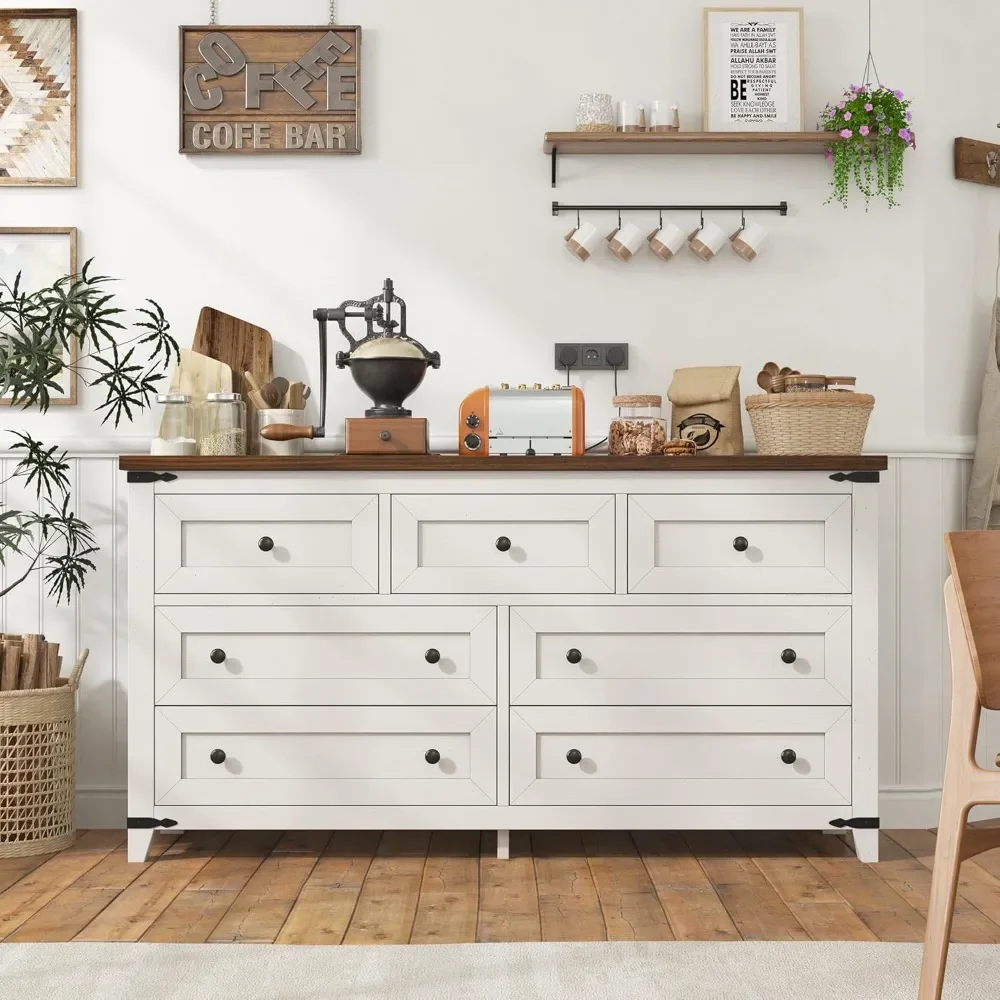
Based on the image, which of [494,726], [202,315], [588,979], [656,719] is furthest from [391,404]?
[588,979]

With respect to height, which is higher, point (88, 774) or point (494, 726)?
point (494, 726)

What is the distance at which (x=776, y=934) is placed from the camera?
2068 mm

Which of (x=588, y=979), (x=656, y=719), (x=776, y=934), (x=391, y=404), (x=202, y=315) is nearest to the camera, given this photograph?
(x=588, y=979)

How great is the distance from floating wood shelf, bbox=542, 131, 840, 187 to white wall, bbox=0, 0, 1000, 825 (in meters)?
0.04

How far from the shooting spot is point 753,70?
2943 millimetres

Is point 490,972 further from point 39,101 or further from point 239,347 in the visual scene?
point 39,101

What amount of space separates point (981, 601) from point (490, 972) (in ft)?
3.53

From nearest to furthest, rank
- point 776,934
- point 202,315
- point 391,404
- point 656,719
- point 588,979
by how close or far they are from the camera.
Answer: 1. point 588,979
2. point 776,934
3. point 656,719
4. point 391,404
5. point 202,315

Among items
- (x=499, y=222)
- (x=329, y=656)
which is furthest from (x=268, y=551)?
(x=499, y=222)

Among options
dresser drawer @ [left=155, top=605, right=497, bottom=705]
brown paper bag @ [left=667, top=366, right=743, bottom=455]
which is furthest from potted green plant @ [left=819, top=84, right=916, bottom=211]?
dresser drawer @ [left=155, top=605, right=497, bottom=705]

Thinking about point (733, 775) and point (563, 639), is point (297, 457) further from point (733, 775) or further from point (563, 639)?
point (733, 775)

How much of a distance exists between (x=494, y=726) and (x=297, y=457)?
2.61 ft

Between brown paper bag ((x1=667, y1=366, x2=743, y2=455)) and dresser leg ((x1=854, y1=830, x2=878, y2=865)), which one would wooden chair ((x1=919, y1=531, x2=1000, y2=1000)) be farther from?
brown paper bag ((x1=667, y1=366, x2=743, y2=455))

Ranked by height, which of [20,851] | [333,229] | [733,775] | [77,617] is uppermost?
[333,229]
